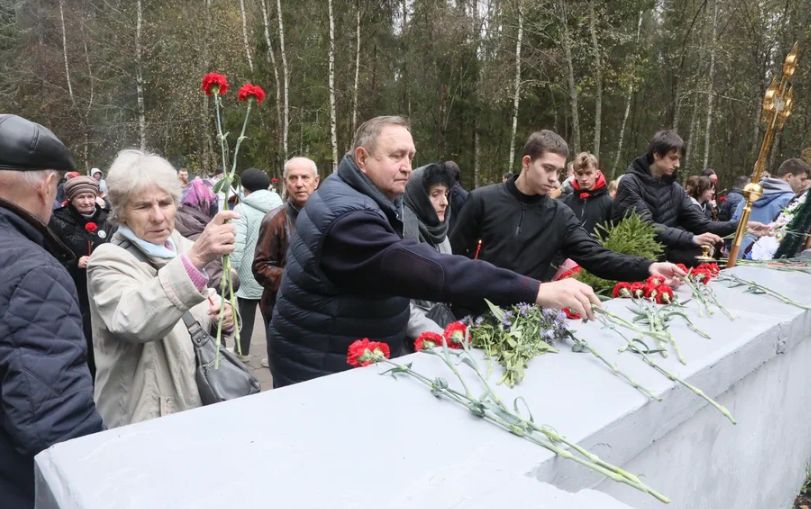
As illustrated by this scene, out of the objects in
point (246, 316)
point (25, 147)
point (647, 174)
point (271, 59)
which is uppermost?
point (271, 59)

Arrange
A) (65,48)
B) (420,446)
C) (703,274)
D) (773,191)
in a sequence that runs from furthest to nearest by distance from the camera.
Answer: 1. (65,48)
2. (773,191)
3. (703,274)
4. (420,446)

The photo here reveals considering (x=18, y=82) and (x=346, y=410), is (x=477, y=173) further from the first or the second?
(x=346, y=410)

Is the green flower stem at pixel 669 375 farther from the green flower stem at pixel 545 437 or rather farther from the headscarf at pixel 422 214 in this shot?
the headscarf at pixel 422 214

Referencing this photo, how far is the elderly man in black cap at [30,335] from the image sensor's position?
145cm

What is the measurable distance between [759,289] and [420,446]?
243 cm

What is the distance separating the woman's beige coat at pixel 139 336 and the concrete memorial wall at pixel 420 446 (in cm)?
57

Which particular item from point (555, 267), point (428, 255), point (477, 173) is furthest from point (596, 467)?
point (477, 173)

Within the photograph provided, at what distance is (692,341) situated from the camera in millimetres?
2080

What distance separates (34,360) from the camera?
146 cm

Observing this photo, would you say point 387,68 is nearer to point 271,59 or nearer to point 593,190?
point 271,59

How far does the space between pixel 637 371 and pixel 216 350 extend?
142cm

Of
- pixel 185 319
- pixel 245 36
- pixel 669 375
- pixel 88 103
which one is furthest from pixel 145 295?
pixel 88 103

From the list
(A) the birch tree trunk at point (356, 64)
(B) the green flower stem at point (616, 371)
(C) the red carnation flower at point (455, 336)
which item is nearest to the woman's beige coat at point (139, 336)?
(C) the red carnation flower at point (455, 336)

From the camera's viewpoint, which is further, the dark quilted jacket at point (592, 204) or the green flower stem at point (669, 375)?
the dark quilted jacket at point (592, 204)
